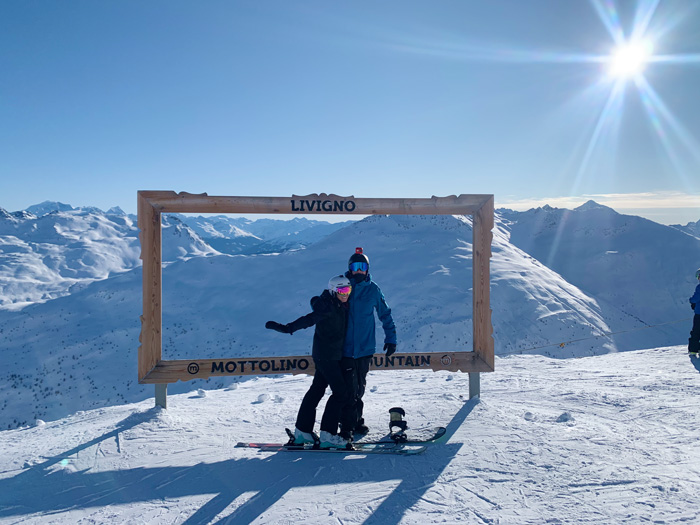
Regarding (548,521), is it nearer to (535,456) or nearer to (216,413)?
(535,456)

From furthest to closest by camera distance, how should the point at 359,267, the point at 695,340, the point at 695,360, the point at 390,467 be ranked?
the point at 695,340 → the point at 695,360 → the point at 359,267 → the point at 390,467

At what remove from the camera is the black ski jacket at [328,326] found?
4457mm

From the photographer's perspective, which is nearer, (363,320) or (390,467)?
(390,467)

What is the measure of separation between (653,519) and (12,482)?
5.53 metres

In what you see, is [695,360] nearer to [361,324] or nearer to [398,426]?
[398,426]

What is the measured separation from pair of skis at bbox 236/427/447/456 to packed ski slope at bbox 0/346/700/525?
9cm

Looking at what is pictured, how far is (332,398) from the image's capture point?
4.60 m

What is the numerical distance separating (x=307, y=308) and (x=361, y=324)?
17771 mm

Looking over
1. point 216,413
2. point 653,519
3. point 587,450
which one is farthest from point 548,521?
point 216,413

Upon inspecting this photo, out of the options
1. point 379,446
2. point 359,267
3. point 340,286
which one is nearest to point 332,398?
point 379,446

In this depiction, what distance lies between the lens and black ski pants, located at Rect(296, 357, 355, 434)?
14.9 feet

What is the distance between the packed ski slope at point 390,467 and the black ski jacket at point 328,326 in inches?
43.9

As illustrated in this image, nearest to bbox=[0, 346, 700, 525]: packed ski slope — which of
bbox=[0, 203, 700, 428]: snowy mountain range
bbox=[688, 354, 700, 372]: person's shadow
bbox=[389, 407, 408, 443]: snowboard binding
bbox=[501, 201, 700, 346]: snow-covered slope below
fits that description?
bbox=[389, 407, 408, 443]: snowboard binding

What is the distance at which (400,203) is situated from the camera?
228 inches
